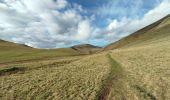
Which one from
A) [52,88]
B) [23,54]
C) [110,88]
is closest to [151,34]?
[23,54]

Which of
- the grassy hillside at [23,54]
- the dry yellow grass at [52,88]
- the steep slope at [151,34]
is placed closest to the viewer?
the dry yellow grass at [52,88]

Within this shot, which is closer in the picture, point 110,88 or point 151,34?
point 110,88

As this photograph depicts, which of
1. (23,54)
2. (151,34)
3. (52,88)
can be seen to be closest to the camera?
(52,88)

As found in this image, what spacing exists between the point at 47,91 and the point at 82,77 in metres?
8.07

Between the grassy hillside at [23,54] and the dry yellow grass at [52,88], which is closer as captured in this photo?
the dry yellow grass at [52,88]

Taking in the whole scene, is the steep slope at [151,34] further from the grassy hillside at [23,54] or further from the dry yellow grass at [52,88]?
the dry yellow grass at [52,88]

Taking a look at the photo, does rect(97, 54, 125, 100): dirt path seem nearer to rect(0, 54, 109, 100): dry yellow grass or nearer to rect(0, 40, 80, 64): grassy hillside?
rect(0, 54, 109, 100): dry yellow grass

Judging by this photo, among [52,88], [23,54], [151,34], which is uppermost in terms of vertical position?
[151,34]

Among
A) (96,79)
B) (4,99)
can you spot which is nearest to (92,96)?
(96,79)

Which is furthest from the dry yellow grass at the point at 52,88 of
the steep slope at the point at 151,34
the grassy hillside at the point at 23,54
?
the steep slope at the point at 151,34

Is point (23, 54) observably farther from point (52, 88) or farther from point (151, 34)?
point (151, 34)

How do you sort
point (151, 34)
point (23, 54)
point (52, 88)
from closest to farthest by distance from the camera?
1. point (52, 88)
2. point (23, 54)
3. point (151, 34)

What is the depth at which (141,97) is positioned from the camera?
1792 centimetres

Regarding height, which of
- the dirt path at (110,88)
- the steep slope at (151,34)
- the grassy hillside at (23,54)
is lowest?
the dirt path at (110,88)
